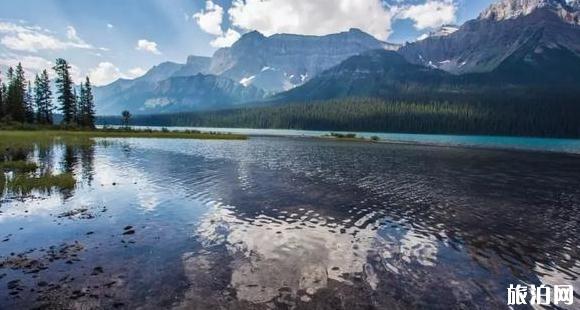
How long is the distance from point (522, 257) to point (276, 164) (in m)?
42.9

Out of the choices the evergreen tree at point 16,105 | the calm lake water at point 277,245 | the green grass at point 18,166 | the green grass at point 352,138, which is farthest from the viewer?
the green grass at point 352,138

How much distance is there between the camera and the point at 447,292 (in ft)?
50.8

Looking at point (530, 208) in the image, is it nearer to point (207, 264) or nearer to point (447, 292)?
point (447, 292)

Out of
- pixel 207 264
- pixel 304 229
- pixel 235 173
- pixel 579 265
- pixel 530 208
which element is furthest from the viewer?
pixel 235 173

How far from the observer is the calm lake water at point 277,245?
1462cm

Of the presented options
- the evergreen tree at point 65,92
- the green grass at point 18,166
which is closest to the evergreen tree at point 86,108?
the evergreen tree at point 65,92

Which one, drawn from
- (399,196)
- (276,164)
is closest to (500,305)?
(399,196)

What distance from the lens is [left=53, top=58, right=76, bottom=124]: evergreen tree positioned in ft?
417

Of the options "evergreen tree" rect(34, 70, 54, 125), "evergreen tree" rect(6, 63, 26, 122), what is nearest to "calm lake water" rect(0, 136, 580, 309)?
"evergreen tree" rect(6, 63, 26, 122)

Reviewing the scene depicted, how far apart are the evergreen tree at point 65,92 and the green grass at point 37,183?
103 meters

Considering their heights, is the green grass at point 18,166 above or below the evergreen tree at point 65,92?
below

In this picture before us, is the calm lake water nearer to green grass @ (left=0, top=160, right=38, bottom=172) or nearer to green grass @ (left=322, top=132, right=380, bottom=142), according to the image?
green grass @ (left=0, top=160, right=38, bottom=172)

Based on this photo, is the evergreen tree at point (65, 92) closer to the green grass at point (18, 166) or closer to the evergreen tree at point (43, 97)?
the evergreen tree at point (43, 97)

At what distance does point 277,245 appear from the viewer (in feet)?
68.6
